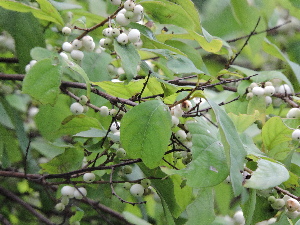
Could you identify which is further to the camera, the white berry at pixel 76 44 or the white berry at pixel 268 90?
the white berry at pixel 268 90

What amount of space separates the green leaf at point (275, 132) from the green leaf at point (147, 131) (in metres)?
0.32

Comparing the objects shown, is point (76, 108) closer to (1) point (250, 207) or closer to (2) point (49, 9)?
(2) point (49, 9)

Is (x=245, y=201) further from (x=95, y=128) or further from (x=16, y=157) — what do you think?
(x=16, y=157)

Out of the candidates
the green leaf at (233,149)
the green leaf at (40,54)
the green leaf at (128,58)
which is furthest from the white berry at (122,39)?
the green leaf at (233,149)

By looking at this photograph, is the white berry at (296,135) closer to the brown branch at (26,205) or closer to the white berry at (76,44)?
the white berry at (76,44)

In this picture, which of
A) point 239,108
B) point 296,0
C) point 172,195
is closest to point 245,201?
point 172,195

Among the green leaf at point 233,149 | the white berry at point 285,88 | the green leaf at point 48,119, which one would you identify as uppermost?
the green leaf at point 233,149

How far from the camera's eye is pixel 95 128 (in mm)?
1084

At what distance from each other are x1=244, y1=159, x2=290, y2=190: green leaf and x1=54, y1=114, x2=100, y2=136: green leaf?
0.39 m

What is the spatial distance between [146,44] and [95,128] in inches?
9.0

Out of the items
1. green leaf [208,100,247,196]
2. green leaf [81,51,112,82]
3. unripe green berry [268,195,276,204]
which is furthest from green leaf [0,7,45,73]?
unripe green berry [268,195,276,204]

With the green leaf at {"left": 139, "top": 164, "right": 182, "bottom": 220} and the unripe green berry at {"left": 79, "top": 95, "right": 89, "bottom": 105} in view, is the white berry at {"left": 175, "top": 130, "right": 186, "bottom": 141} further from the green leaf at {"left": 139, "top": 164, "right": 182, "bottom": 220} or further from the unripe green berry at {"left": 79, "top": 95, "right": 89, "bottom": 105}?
the unripe green berry at {"left": 79, "top": 95, "right": 89, "bottom": 105}

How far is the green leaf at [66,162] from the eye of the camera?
118 cm

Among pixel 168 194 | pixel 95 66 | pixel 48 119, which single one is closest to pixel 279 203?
pixel 168 194
